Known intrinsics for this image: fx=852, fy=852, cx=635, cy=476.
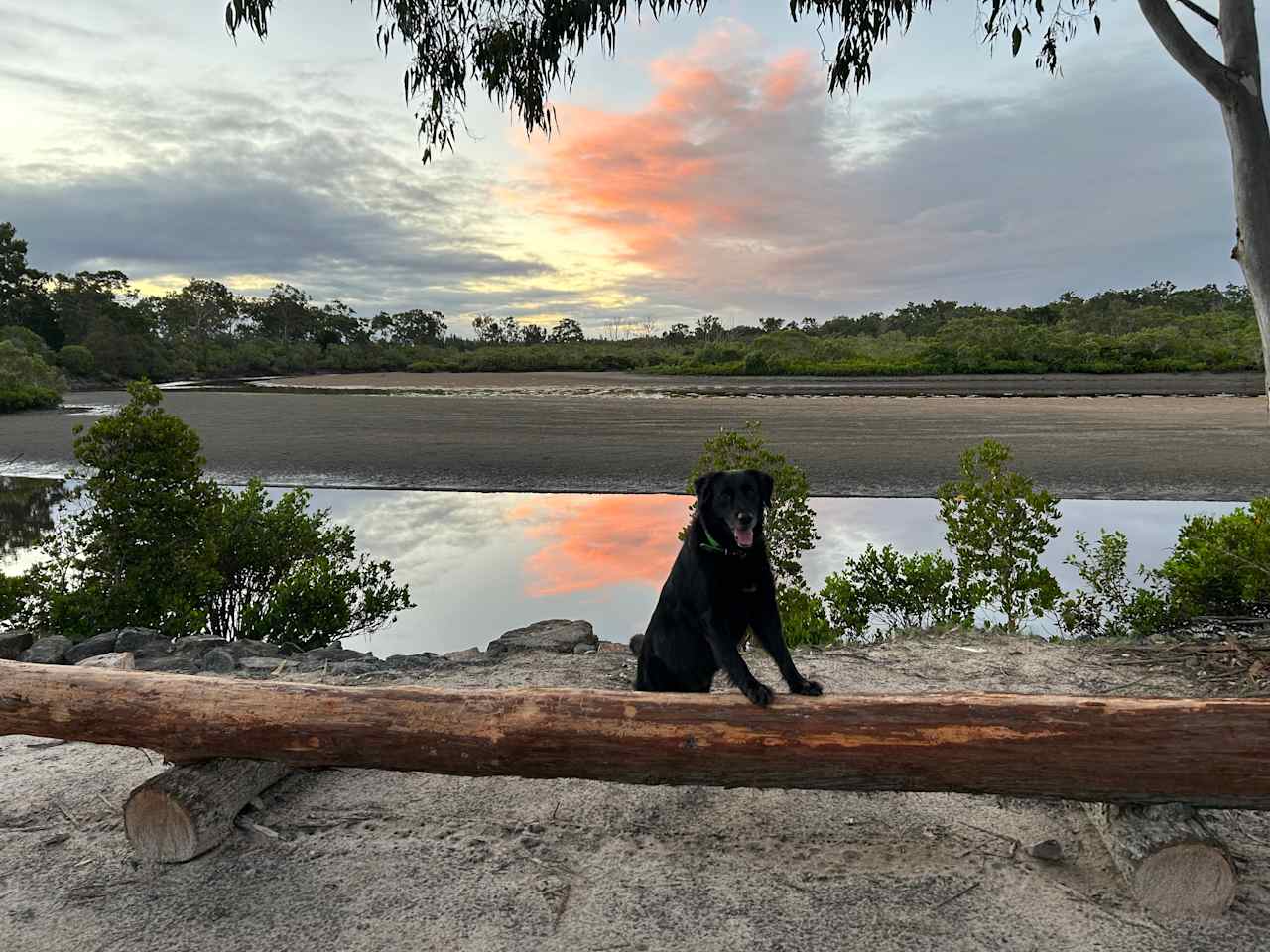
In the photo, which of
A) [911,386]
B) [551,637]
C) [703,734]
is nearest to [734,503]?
[703,734]

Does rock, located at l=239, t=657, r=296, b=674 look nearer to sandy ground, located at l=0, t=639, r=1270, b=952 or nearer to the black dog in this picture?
sandy ground, located at l=0, t=639, r=1270, b=952

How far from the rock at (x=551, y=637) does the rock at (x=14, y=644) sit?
172 inches

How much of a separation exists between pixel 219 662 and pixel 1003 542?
7929mm

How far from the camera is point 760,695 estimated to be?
12.8 ft

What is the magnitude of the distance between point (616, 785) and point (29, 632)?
6.71 metres

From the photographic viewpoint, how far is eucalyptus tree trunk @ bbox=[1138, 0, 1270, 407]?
19.8 ft

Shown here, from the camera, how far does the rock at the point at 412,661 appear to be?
25.3ft

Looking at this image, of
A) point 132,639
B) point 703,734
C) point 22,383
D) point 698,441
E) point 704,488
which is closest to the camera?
point 703,734

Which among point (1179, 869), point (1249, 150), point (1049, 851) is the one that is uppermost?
point (1249, 150)

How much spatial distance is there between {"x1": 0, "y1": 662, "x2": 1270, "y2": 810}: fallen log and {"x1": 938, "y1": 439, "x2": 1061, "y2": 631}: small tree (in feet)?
18.9

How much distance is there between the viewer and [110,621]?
975 cm

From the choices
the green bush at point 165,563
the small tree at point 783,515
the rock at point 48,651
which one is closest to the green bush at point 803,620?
the small tree at point 783,515

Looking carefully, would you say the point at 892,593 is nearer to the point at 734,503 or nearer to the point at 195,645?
the point at 734,503

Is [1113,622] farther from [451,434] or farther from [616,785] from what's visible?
[451,434]
